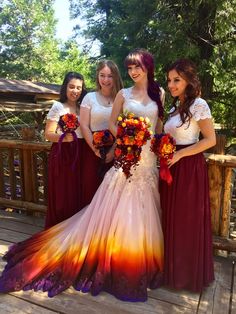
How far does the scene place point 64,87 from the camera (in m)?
3.49

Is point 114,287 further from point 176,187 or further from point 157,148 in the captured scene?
point 157,148

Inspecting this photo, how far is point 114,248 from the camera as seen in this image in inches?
112

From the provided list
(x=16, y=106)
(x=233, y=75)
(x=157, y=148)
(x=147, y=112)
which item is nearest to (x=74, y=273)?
(x=157, y=148)

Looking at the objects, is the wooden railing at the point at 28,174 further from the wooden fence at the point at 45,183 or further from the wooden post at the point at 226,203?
the wooden post at the point at 226,203

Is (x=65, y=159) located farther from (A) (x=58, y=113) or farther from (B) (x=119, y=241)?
(B) (x=119, y=241)

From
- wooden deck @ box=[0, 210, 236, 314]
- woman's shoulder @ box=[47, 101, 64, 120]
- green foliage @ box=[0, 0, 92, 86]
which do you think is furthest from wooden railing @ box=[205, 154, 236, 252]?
green foliage @ box=[0, 0, 92, 86]

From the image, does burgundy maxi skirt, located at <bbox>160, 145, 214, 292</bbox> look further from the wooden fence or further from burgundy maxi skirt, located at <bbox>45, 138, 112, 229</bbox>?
burgundy maxi skirt, located at <bbox>45, 138, 112, 229</bbox>

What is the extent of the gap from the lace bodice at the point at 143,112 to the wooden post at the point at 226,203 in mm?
802

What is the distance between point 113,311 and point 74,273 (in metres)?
0.48

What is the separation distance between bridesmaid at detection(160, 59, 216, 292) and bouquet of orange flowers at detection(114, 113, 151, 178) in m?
0.27

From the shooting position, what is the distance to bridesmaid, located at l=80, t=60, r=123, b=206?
10.6 ft

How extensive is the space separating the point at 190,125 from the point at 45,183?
238cm

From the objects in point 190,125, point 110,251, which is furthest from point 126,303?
point 190,125

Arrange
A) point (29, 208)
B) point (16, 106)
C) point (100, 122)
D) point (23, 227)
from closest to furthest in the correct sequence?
point (100, 122)
point (23, 227)
point (29, 208)
point (16, 106)
